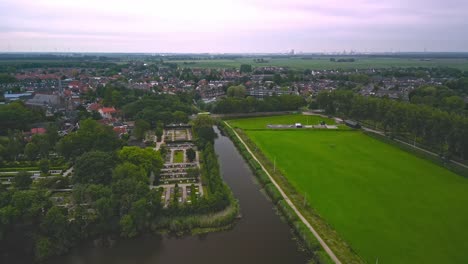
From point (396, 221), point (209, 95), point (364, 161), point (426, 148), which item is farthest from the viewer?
point (209, 95)

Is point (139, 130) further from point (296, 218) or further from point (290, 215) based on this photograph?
point (296, 218)

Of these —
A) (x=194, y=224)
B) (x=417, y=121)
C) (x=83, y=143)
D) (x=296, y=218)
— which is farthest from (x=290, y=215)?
(x=417, y=121)

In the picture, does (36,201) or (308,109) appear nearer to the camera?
(36,201)

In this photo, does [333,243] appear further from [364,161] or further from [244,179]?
[364,161]

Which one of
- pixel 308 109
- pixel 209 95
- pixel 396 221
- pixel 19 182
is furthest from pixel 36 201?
pixel 209 95

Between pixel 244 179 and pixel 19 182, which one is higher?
pixel 19 182

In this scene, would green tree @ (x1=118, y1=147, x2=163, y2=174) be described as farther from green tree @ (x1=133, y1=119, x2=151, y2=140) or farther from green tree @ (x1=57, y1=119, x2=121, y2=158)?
green tree @ (x1=133, y1=119, x2=151, y2=140)

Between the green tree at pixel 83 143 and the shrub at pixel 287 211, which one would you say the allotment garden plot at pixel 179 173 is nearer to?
the green tree at pixel 83 143
